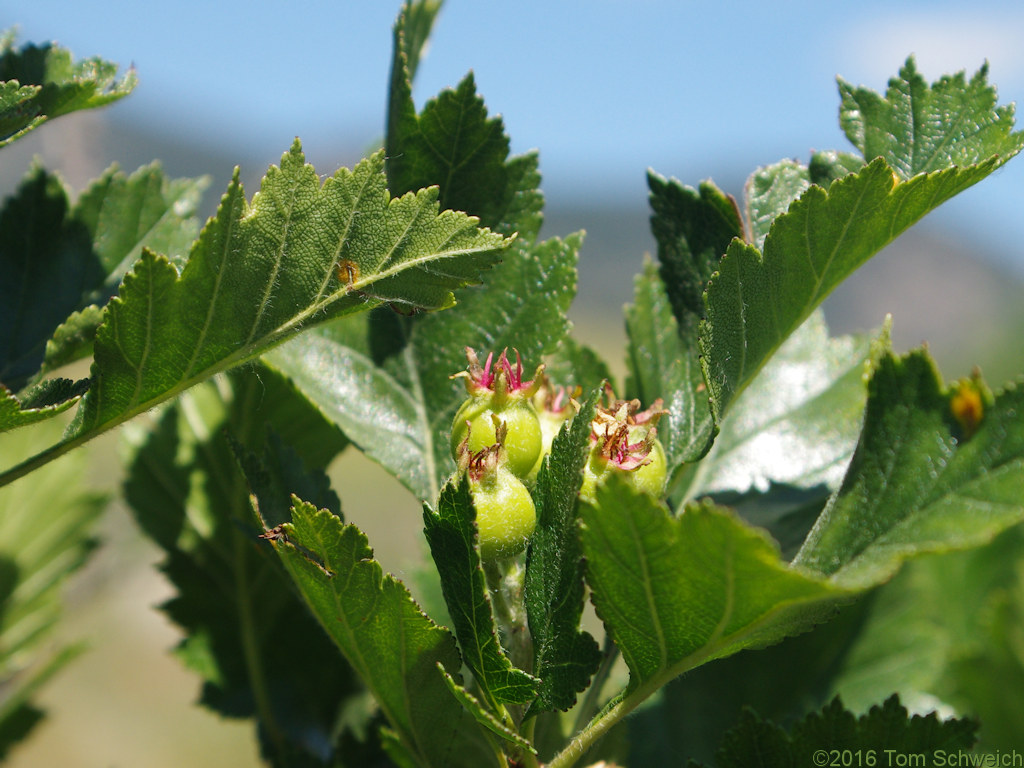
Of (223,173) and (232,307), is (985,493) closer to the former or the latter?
(232,307)

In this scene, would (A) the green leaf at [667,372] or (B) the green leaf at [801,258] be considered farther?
(A) the green leaf at [667,372]

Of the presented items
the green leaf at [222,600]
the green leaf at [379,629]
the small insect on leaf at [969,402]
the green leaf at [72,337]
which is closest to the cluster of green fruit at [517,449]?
the green leaf at [379,629]

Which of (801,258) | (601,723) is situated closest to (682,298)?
(801,258)

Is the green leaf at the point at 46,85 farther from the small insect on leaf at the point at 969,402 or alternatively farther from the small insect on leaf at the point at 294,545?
the small insect on leaf at the point at 969,402

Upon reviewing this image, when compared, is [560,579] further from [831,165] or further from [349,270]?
[831,165]

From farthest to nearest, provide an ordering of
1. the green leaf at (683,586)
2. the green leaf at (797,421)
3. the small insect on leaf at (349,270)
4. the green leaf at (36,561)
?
the green leaf at (36,561), the green leaf at (797,421), the small insect on leaf at (349,270), the green leaf at (683,586)

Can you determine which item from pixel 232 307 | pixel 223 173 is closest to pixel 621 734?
pixel 232 307
